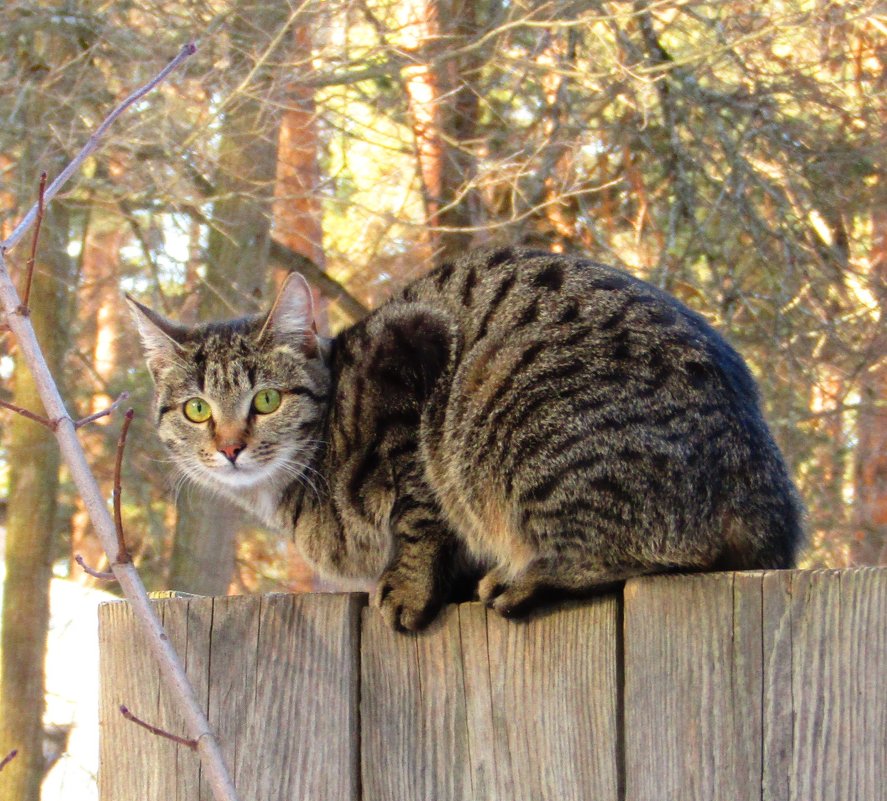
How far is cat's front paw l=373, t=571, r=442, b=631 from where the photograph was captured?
6.98 ft

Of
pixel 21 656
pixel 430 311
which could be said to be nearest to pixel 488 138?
pixel 430 311

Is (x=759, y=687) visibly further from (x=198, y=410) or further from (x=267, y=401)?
(x=198, y=410)

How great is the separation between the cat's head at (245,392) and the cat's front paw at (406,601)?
67 centimetres

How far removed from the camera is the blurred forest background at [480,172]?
470cm

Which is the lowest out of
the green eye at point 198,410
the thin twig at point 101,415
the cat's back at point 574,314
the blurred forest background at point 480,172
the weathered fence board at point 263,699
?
the weathered fence board at point 263,699

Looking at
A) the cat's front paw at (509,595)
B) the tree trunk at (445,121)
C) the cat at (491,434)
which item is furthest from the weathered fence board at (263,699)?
the tree trunk at (445,121)

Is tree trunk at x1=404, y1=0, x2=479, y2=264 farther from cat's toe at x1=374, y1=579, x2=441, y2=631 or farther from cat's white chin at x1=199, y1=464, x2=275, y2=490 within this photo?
cat's toe at x1=374, y1=579, x2=441, y2=631

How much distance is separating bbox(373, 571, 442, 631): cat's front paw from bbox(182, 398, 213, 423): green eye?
3.16 ft

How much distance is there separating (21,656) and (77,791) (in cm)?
192

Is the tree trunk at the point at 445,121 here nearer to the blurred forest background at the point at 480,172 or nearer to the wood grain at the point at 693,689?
the blurred forest background at the point at 480,172

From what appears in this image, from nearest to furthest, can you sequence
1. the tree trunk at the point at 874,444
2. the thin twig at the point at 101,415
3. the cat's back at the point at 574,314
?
the thin twig at the point at 101,415, the cat's back at the point at 574,314, the tree trunk at the point at 874,444

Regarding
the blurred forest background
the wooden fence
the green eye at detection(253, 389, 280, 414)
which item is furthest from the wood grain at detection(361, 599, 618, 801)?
the blurred forest background

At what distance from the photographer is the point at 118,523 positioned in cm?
165

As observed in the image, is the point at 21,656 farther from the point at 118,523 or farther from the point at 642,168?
the point at 118,523
